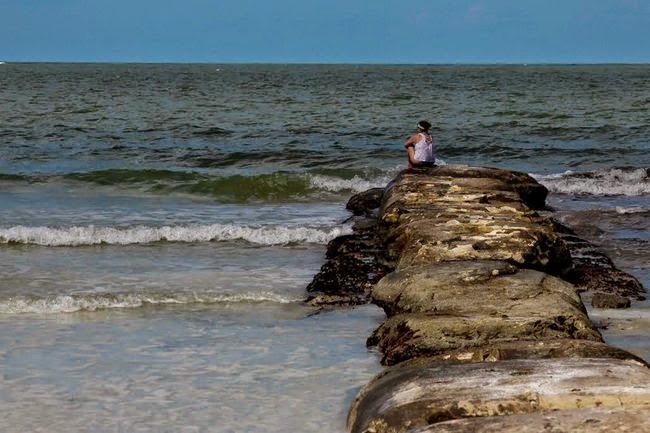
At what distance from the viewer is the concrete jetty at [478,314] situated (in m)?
5.88

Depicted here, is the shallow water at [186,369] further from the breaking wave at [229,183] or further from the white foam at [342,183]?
the white foam at [342,183]

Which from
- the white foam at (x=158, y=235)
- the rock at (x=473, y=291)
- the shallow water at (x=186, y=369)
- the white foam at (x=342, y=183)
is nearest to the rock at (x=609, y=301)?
the rock at (x=473, y=291)

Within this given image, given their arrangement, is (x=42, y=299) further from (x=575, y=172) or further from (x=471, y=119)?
(x=471, y=119)

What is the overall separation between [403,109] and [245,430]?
42.2 m

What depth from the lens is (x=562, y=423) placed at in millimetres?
5195

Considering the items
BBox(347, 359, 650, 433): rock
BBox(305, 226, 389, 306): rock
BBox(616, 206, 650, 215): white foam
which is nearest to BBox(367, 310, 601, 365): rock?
BBox(347, 359, 650, 433): rock

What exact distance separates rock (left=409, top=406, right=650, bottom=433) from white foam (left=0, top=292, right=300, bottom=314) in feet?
20.3

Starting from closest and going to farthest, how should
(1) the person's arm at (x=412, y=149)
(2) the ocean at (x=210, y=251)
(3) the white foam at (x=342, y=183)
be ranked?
(2) the ocean at (x=210, y=251), (1) the person's arm at (x=412, y=149), (3) the white foam at (x=342, y=183)

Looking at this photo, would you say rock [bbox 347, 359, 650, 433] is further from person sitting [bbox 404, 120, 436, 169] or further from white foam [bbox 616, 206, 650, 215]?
white foam [bbox 616, 206, 650, 215]

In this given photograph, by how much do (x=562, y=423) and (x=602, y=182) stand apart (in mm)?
19244

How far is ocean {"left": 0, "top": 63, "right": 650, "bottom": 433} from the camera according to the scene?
805 cm

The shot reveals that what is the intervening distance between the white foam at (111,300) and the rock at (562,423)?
6.18 metres

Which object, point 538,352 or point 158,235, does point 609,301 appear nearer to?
point 538,352

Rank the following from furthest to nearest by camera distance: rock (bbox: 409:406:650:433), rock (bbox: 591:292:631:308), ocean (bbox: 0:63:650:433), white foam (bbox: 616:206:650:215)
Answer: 1. white foam (bbox: 616:206:650:215)
2. rock (bbox: 591:292:631:308)
3. ocean (bbox: 0:63:650:433)
4. rock (bbox: 409:406:650:433)
